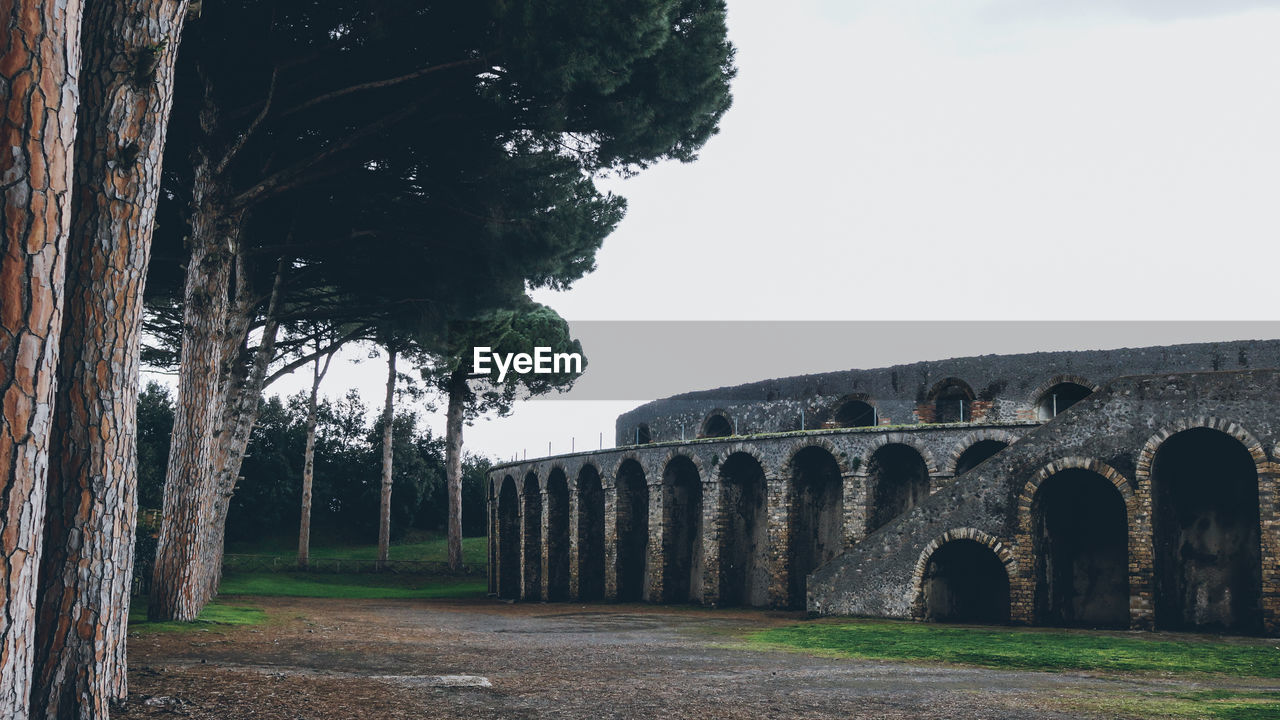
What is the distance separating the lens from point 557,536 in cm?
2812

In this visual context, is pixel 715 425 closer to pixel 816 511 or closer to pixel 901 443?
pixel 816 511

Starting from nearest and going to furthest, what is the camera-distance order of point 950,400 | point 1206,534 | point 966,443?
point 1206,534 < point 966,443 < point 950,400

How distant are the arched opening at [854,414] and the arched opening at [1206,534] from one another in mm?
8425

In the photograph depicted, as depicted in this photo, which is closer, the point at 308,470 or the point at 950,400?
the point at 950,400

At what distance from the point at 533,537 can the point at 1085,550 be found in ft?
54.0

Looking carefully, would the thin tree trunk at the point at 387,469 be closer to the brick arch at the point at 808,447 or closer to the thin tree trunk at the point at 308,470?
the thin tree trunk at the point at 308,470

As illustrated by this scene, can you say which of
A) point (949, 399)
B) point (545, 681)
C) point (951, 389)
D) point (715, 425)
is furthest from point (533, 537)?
point (545, 681)

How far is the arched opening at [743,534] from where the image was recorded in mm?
21797

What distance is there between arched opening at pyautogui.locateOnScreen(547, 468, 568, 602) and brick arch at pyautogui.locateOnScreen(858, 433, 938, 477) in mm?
10573

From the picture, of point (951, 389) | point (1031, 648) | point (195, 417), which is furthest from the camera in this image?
point (951, 389)

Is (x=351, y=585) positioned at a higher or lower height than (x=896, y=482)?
lower

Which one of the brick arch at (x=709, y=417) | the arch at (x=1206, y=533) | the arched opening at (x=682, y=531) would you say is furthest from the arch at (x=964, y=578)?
the brick arch at (x=709, y=417)

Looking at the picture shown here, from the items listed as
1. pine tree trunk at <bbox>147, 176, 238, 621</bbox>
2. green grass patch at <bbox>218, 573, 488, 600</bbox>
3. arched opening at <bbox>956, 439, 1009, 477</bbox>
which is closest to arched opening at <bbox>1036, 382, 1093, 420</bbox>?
arched opening at <bbox>956, 439, 1009, 477</bbox>

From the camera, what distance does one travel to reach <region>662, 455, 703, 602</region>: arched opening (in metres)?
23.4
